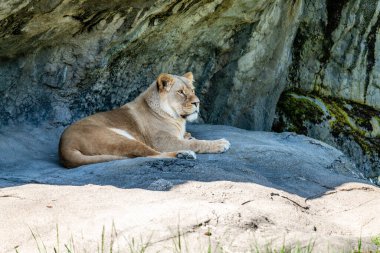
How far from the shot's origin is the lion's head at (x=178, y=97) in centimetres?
940

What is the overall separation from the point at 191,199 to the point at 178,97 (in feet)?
12.9

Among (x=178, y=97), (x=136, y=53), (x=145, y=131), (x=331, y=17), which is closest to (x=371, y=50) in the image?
(x=331, y=17)

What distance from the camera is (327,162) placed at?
8.95 m

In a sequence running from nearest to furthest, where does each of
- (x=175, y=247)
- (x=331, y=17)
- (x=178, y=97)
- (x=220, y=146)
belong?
1. (x=175, y=247)
2. (x=220, y=146)
3. (x=178, y=97)
4. (x=331, y=17)

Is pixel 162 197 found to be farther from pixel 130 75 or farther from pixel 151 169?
pixel 130 75

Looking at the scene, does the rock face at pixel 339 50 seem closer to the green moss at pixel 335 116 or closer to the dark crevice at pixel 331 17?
the dark crevice at pixel 331 17

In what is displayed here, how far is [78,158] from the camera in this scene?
26.1 feet

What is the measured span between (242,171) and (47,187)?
2.05 metres

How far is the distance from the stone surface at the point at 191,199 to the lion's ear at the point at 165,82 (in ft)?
3.24

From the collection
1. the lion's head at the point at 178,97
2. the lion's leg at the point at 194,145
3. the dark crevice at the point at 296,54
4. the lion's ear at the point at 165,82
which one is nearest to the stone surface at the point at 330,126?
the dark crevice at the point at 296,54

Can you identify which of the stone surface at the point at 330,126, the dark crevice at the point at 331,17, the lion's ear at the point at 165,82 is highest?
the dark crevice at the point at 331,17

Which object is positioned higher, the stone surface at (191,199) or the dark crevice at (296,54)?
the dark crevice at (296,54)

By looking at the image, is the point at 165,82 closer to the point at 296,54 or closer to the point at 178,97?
the point at 178,97

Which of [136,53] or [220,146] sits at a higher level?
[136,53]
